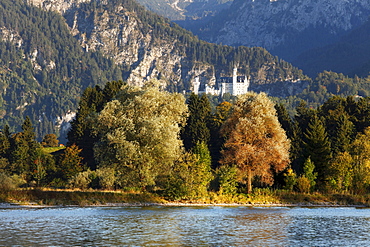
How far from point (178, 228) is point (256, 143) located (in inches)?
1694

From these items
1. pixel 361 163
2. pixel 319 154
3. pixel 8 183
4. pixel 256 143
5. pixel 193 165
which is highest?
pixel 256 143

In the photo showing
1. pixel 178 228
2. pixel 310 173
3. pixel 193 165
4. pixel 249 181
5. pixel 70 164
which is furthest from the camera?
pixel 70 164

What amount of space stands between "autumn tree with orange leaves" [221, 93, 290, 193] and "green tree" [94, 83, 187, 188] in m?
9.87

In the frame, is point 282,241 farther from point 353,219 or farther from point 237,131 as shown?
point 237,131

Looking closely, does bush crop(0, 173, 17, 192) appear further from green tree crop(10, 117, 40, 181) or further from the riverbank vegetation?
green tree crop(10, 117, 40, 181)

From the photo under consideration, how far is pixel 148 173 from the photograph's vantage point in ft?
276

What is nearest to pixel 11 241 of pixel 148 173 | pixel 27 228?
pixel 27 228

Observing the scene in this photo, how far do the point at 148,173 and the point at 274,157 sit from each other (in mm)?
20650

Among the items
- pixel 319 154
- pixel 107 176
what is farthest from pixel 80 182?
pixel 319 154

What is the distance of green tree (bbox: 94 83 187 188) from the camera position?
84.2 meters

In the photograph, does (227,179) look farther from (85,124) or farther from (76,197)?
(85,124)

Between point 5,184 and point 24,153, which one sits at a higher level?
point 24,153

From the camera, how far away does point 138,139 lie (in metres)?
86.2

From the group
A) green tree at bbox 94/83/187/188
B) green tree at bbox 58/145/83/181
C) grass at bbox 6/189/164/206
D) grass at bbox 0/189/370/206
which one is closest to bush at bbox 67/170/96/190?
green tree at bbox 94/83/187/188
